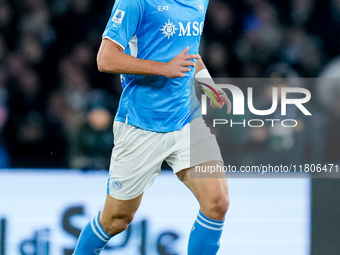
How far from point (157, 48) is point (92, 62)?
315 centimetres

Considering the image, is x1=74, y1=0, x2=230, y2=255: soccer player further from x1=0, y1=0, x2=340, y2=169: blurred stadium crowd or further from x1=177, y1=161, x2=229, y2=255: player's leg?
x1=0, y1=0, x2=340, y2=169: blurred stadium crowd

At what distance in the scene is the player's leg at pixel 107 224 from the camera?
3543 millimetres

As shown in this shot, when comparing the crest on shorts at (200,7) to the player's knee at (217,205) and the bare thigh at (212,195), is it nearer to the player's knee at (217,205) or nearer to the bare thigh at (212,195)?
the bare thigh at (212,195)

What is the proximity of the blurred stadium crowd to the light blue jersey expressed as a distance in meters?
1.52

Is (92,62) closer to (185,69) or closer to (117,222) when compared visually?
(117,222)

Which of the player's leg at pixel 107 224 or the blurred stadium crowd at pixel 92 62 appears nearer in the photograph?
the player's leg at pixel 107 224

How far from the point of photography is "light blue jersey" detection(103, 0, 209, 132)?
3391 mm

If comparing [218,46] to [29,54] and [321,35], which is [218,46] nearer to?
[321,35]

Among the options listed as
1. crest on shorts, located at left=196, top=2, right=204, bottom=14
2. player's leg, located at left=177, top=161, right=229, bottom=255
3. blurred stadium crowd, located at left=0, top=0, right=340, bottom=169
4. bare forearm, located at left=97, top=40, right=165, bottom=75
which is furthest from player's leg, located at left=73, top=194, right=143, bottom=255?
blurred stadium crowd, located at left=0, top=0, right=340, bottom=169

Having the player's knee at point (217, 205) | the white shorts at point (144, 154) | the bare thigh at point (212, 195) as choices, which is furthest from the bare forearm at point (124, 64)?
the player's knee at point (217, 205)

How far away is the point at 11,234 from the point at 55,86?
7.38 ft

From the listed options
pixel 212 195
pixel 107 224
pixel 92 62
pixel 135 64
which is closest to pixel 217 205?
pixel 212 195

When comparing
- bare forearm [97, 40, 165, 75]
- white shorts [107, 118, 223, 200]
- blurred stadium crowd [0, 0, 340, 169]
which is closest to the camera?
bare forearm [97, 40, 165, 75]

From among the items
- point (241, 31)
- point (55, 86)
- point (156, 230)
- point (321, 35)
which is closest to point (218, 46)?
point (241, 31)
